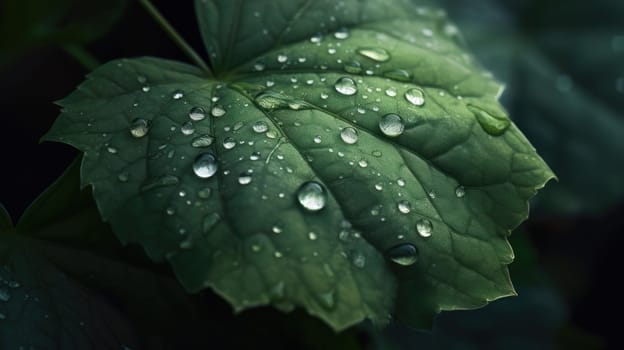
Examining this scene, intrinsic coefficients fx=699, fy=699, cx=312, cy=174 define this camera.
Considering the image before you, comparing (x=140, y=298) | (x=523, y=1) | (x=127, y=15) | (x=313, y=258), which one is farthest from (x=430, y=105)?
(x=523, y=1)

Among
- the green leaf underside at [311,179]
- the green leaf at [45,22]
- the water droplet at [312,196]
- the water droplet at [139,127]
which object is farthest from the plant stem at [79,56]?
the water droplet at [312,196]

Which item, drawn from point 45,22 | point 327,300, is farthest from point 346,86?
point 45,22

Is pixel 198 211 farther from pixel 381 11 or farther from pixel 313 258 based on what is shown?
pixel 381 11

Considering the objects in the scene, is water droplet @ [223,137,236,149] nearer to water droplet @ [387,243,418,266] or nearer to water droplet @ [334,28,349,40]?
water droplet @ [387,243,418,266]

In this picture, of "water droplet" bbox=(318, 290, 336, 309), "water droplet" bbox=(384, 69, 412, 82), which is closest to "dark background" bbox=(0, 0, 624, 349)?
"water droplet" bbox=(384, 69, 412, 82)

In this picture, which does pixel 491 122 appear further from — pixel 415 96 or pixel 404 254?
pixel 404 254

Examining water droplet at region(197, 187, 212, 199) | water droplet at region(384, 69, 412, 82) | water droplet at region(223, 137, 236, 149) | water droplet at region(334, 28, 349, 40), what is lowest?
water droplet at region(334, 28, 349, 40)
